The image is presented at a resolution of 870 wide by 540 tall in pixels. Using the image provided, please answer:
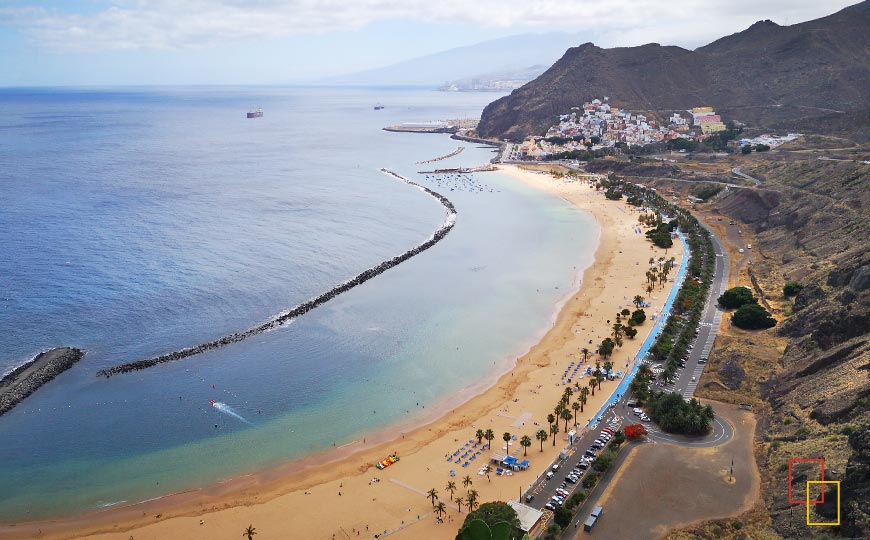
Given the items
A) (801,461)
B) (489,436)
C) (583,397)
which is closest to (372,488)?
(489,436)

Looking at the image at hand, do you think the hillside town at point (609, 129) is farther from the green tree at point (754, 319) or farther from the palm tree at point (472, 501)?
the palm tree at point (472, 501)

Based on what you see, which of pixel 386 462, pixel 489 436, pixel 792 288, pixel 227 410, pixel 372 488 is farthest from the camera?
pixel 792 288

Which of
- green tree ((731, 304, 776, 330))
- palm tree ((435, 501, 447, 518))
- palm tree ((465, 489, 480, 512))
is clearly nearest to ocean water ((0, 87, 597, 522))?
palm tree ((435, 501, 447, 518))

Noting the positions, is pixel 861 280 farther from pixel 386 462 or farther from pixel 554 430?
pixel 386 462

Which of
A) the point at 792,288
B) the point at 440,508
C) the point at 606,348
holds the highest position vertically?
the point at 792,288

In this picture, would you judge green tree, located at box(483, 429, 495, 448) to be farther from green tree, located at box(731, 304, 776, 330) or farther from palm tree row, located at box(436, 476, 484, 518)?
green tree, located at box(731, 304, 776, 330)

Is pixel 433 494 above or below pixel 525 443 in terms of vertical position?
below
